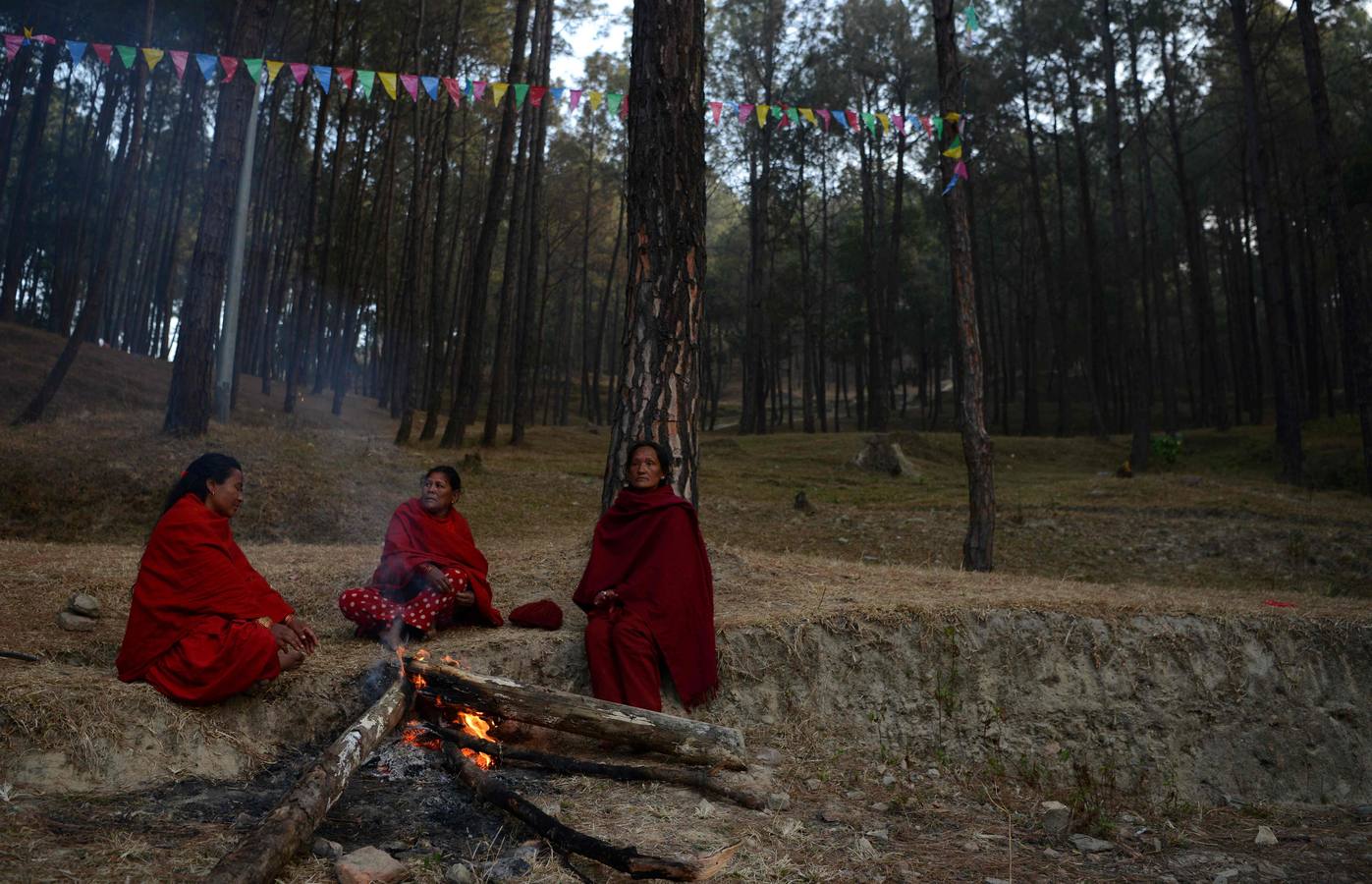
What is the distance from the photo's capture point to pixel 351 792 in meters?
4.11

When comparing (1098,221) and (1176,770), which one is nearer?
(1176,770)

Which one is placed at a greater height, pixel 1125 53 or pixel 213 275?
pixel 1125 53

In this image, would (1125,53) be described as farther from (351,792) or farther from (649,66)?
(351,792)

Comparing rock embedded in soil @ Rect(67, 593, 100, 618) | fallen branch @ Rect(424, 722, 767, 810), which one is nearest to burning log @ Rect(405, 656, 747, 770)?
fallen branch @ Rect(424, 722, 767, 810)

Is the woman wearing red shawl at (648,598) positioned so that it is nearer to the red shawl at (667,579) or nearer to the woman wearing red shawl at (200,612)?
the red shawl at (667,579)

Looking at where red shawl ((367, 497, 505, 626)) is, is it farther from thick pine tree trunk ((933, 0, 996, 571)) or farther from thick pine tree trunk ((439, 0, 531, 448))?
thick pine tree trunk ((439, 0, 531, 448))

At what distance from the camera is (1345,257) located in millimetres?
14453

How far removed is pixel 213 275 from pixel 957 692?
12280 millimetres

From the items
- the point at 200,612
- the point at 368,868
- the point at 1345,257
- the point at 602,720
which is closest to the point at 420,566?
the point at 200,612

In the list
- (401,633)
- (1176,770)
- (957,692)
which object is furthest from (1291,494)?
(401,633)

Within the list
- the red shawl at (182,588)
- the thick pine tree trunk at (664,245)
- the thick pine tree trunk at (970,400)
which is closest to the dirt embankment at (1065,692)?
the red shawl at (182,588)

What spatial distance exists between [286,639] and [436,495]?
1531 millimetres

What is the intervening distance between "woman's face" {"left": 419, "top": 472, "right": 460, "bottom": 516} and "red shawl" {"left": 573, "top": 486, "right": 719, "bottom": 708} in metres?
1.15

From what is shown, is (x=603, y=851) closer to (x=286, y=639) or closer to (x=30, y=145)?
(x=286, y=639)
